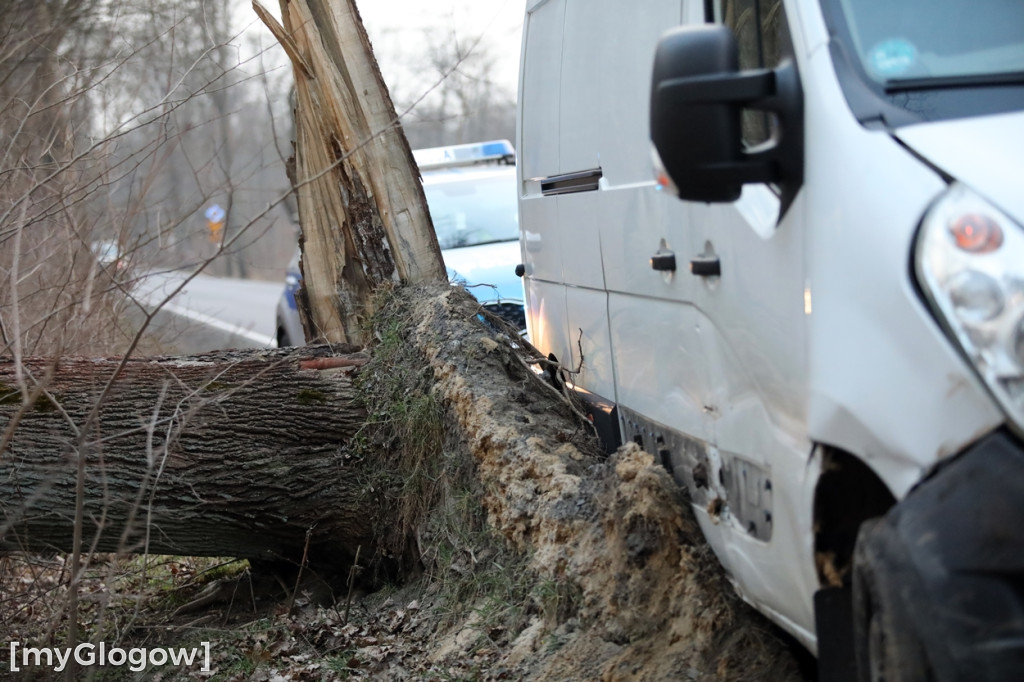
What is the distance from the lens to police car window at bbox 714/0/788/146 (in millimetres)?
2977

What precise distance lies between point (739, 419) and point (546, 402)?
8.33 feet

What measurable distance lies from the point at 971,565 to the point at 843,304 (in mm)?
612

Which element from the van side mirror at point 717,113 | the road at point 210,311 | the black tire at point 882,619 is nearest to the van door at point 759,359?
the van side mirror at point 717,113

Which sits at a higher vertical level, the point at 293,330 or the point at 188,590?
the point at 293,330

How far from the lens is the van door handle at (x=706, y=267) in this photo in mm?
2984

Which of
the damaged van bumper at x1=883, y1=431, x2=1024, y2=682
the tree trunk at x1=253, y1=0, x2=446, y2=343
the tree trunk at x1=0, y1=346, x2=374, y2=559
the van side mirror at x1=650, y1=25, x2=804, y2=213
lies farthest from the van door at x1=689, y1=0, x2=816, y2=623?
the tree trunk at x1=253, y1=0, x2=446, y2=343

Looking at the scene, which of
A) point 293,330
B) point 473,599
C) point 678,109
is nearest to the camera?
point 678,109

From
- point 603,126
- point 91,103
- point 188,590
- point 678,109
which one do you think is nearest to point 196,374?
point 188,590

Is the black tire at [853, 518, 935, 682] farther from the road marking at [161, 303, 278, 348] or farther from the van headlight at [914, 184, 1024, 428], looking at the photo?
the road marking at [161, 303, 278, 348]

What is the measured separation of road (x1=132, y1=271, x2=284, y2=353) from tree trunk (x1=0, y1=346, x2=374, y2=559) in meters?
0.62

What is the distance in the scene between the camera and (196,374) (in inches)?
222

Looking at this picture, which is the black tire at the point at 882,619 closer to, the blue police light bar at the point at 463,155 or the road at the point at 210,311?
the road at the point at 210,311

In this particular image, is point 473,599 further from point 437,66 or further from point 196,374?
point 437,66

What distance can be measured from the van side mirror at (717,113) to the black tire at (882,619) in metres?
0.84
